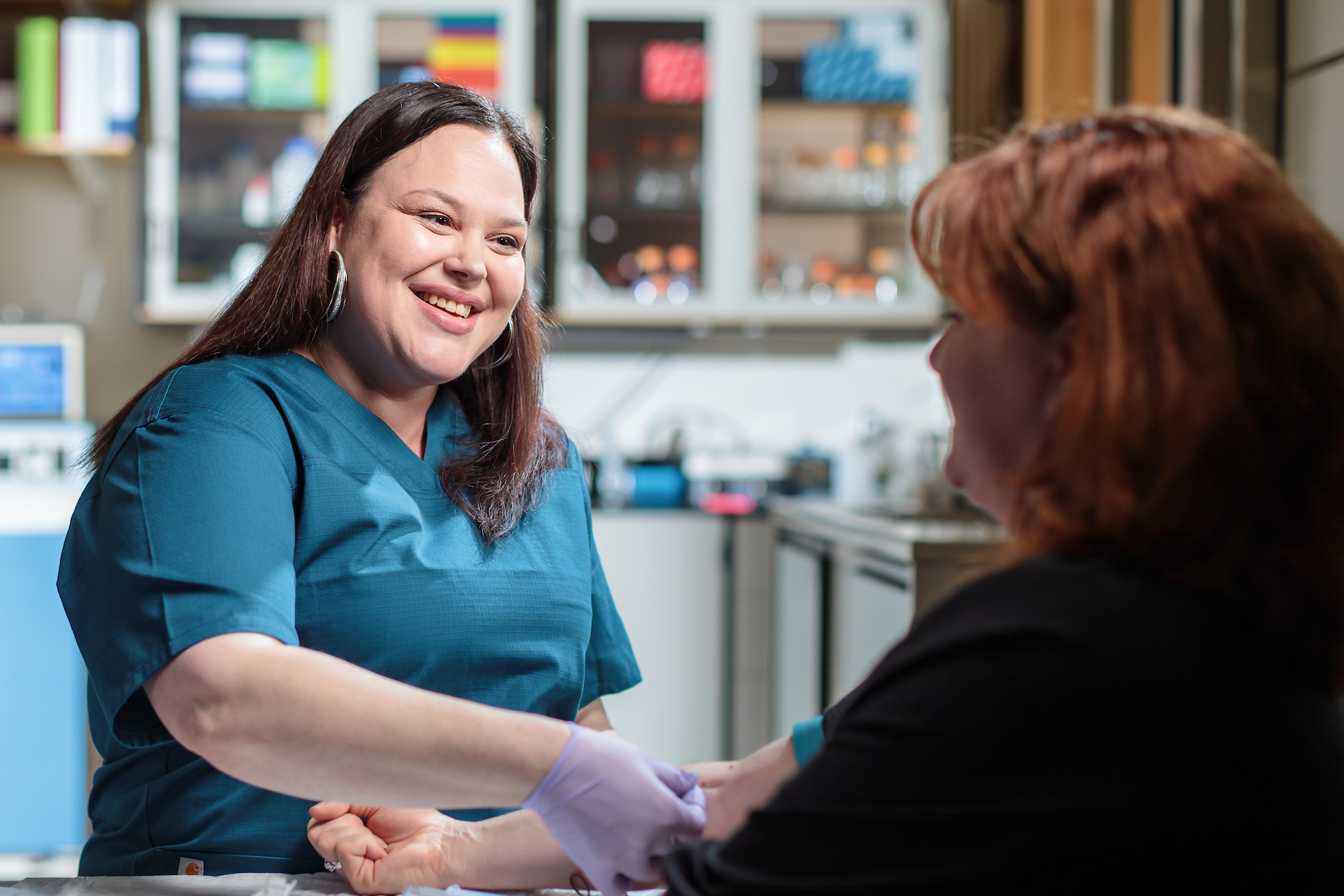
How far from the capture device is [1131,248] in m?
0.52

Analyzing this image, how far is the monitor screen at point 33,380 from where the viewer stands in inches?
117

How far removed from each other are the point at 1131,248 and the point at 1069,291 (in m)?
0.04

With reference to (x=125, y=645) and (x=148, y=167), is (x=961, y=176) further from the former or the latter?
(x=148, y=167)

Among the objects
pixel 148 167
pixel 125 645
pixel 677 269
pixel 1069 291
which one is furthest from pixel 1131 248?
pixel 148 167

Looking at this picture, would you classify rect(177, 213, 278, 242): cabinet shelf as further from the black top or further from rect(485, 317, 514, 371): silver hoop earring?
the black top

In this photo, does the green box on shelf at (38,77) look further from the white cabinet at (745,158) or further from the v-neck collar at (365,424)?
the v-neck collar at (365,424)

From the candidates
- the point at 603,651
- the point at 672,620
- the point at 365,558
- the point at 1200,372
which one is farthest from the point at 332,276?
the point at 672,620

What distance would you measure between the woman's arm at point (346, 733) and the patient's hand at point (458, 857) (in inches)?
4.3

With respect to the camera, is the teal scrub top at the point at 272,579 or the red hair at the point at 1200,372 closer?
the red hair at the point at 1200,372

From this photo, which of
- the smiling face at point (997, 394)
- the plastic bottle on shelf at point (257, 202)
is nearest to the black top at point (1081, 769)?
the smiling face at point (997, 394)

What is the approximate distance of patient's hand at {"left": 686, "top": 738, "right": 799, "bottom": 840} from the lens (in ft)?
2.51

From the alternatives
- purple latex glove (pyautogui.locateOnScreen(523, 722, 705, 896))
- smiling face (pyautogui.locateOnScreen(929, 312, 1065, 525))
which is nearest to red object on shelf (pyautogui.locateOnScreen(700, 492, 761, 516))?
purple latex glove (pyautogui.locateOnScreen(523, 722, 705, 896))

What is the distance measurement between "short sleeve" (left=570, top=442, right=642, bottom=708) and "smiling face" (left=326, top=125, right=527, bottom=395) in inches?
9.0

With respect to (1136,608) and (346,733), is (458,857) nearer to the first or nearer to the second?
(346,733)
